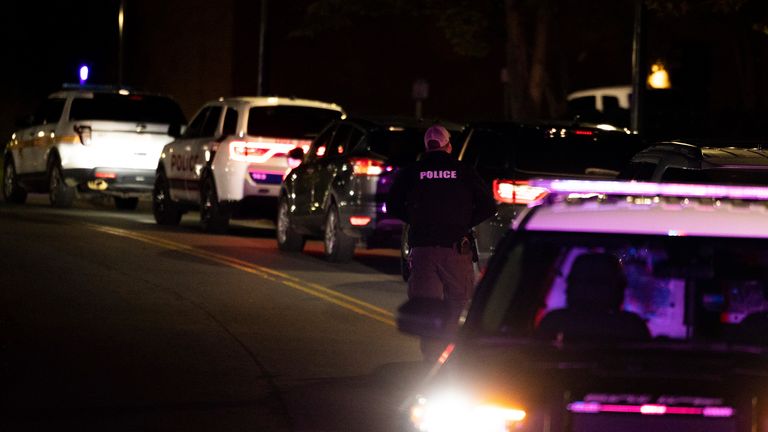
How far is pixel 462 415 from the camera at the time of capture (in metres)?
5.51

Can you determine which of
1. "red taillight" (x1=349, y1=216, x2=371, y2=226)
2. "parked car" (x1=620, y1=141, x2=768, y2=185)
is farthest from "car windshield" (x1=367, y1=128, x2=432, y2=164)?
"parked car" (x1=620, y1=141, x2=768, y2=185)

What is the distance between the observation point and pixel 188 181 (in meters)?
23.8

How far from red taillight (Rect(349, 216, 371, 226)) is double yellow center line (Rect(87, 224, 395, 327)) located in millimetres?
1045

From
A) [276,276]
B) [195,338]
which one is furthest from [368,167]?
[195,338]

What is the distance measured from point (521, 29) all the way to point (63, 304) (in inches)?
980

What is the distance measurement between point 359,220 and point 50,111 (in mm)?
11181

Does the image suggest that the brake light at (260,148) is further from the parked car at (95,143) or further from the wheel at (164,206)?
the parked car at (95,143)

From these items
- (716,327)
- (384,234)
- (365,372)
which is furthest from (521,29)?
(716,327)

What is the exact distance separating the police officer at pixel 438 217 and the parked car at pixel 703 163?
54.9 inches

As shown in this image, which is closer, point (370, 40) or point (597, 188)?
point (597, 188)

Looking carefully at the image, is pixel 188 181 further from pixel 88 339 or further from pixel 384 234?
pixel 88 339

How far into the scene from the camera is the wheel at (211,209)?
2259 cm

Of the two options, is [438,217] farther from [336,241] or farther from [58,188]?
[58,188]

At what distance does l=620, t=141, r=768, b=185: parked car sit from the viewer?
37.6ft
